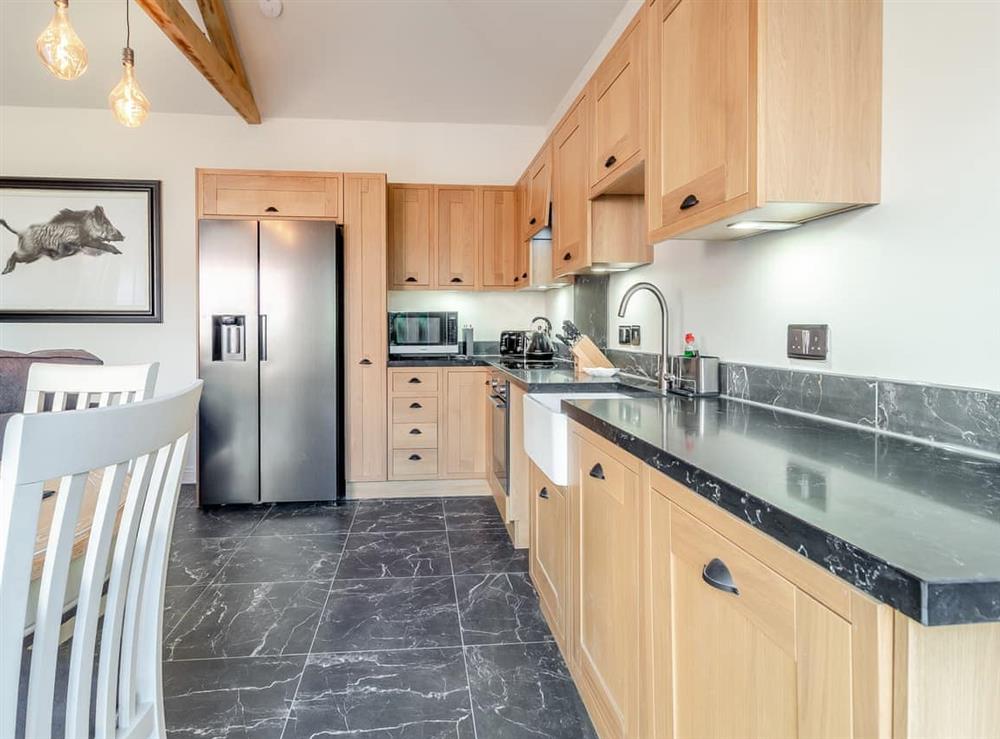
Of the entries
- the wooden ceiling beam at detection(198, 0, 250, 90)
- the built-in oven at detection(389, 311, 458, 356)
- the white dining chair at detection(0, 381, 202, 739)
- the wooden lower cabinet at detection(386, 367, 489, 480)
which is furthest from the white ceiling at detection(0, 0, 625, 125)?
the white dining chair at detection(0, 381, 202, 739)

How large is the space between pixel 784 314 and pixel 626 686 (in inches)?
42.2

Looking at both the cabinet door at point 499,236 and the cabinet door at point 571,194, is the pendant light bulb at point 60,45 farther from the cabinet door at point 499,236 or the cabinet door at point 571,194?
the cabinet door at point 499,236

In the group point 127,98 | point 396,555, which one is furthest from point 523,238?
point 127,98

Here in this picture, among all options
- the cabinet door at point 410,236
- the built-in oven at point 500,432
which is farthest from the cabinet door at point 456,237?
the built-in oven at point 500,432

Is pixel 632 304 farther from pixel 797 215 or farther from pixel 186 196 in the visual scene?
pixel 186 196

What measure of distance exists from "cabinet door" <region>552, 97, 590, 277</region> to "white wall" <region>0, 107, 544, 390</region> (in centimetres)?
189

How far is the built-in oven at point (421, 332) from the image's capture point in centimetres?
434

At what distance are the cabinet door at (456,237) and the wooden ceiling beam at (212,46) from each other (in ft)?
4.75

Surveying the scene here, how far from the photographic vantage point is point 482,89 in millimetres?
4121

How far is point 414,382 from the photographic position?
3984 millimetres

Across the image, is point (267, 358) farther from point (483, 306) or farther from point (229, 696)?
point (229, 696)

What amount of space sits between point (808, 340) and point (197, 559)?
288 centimetres

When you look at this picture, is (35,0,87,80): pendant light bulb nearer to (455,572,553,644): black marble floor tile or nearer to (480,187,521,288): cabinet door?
(455,572,553,644): black marble floor tile

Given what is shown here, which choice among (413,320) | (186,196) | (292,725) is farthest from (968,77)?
(186,196)
